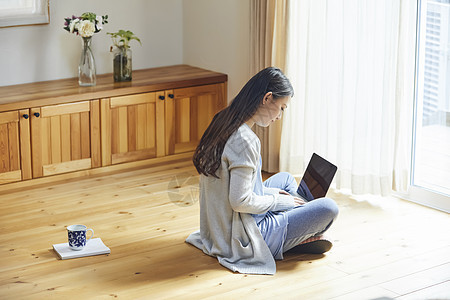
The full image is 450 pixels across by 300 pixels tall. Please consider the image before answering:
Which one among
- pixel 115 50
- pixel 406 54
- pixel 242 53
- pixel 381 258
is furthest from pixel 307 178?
pixel 115 50

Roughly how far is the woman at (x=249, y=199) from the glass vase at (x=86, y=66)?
1.69 meters

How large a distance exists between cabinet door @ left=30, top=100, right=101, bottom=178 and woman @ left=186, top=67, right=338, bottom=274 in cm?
150

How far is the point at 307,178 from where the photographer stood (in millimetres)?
3674

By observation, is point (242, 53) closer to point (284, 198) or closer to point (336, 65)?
point (336, 65)

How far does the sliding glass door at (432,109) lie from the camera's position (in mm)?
4020

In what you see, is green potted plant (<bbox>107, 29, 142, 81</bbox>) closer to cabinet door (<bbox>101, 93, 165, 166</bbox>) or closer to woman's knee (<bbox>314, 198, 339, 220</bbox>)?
cabinet door (<bbox>101, 93, 165, 166</bbox>)

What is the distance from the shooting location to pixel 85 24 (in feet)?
15.4

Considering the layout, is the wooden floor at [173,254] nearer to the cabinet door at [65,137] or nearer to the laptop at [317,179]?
the cabinet door at [65,137]

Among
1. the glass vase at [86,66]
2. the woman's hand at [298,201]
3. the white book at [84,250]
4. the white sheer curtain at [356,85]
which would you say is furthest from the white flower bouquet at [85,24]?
the woman's hand at [298,201]

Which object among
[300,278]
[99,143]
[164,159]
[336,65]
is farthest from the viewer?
[164,159]

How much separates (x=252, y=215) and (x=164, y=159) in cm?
182

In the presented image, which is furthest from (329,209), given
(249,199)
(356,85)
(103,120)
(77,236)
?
(103,120)

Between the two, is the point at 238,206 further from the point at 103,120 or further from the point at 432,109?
the point at 103,120

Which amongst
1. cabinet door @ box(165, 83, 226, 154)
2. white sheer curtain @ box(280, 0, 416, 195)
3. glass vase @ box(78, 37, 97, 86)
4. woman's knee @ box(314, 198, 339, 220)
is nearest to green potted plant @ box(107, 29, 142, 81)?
glass vase @ box(78, 37, 97, 86)
